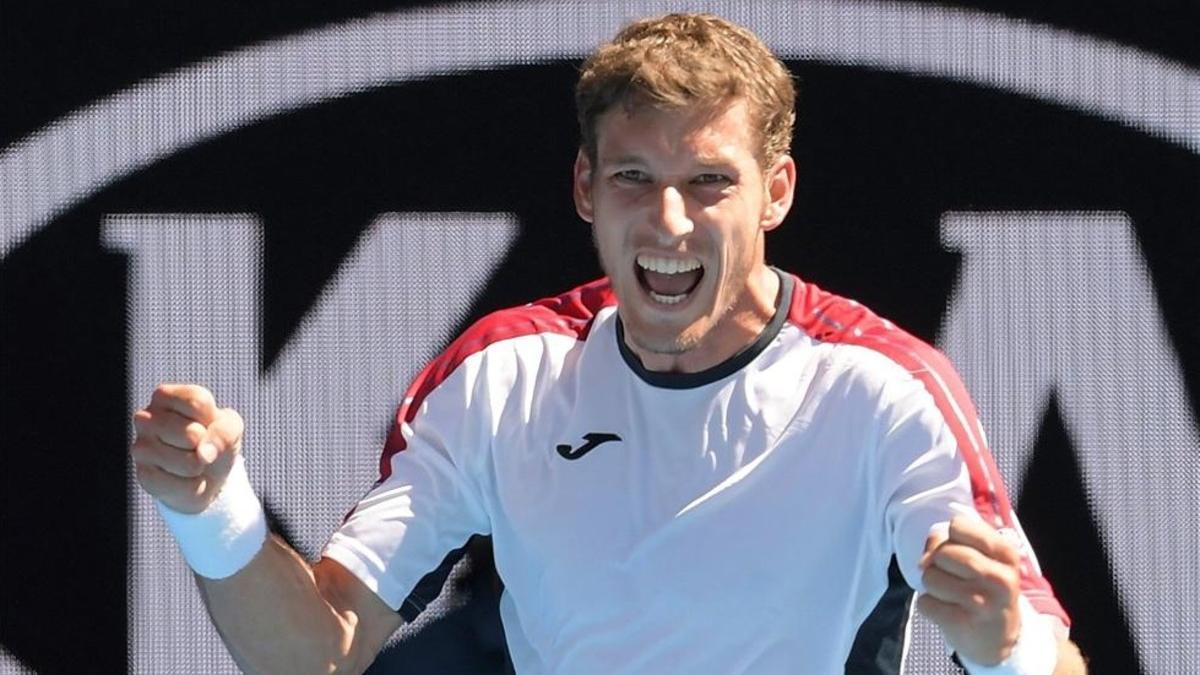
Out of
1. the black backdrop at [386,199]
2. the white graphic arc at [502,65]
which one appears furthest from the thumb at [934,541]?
the white graphic arc at [502,65]

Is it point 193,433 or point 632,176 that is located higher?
point 632,176

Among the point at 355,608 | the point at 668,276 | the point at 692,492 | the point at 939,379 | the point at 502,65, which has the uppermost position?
the point at 502,65

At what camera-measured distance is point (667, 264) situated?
2.03 metres

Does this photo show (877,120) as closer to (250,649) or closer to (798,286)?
(798,286)

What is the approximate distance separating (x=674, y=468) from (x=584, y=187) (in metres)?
0.32

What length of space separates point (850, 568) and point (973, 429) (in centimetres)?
19

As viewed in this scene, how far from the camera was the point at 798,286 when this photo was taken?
7.22 feet

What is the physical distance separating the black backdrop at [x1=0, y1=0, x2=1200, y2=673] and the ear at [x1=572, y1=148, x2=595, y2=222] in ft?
1.24

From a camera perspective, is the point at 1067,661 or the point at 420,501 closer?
the point at 1067,661

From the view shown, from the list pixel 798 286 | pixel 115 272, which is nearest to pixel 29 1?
pixel 115 272

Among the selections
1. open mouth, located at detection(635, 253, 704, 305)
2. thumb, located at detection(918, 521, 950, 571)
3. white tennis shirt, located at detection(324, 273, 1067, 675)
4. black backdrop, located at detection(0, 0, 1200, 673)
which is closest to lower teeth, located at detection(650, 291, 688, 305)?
open mouth, located at detection(635, 253, 704, 305)

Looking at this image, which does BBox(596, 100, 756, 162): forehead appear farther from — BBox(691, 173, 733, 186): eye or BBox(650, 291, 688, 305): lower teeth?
BBox(650, 291, 688, 305): lower teeth

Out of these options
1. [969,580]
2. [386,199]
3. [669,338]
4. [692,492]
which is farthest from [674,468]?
[386,199]

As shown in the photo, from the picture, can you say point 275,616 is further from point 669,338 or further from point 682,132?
point 682,132
